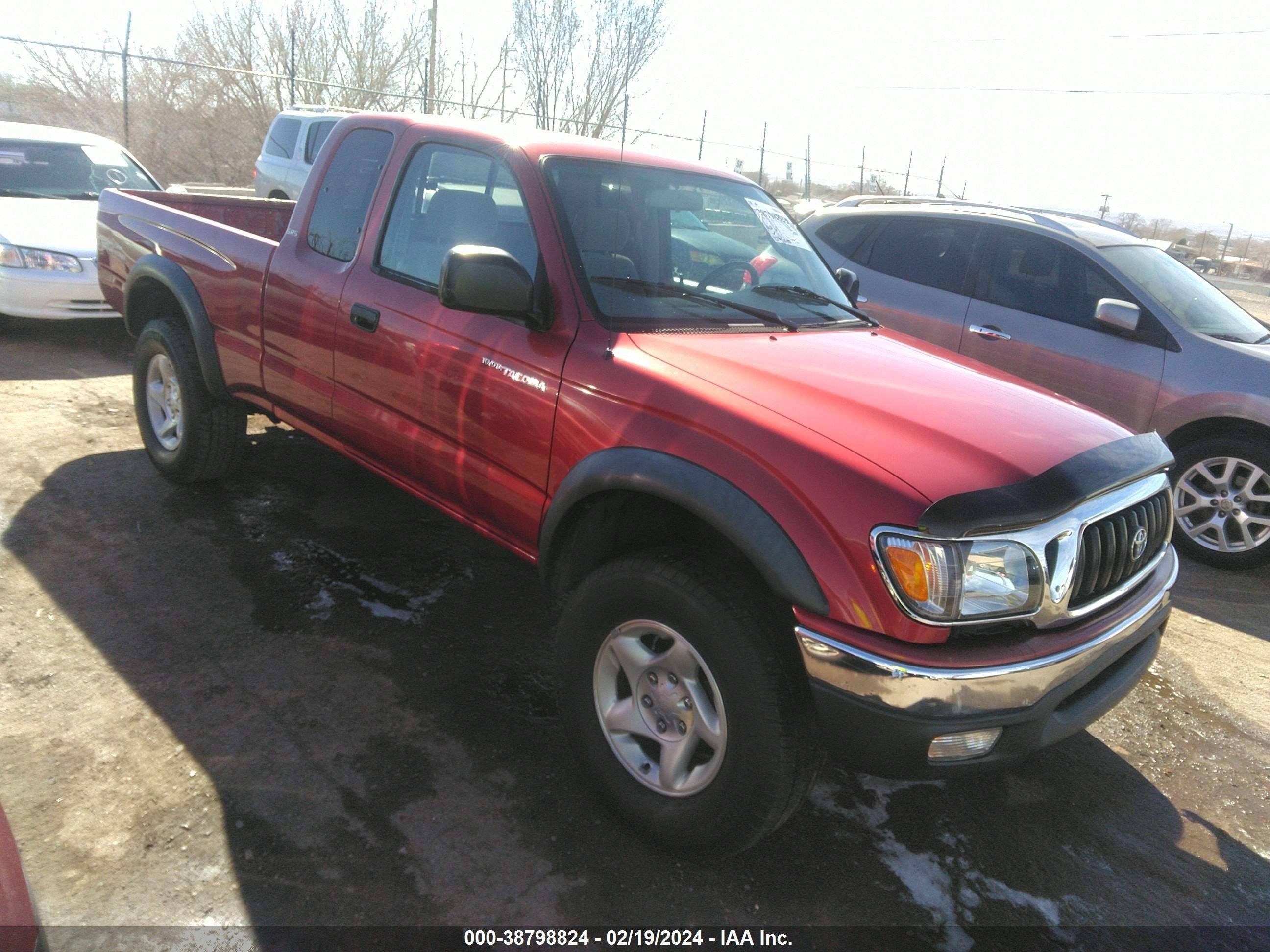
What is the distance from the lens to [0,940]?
1409 millimetres

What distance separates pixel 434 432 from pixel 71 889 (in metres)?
1.64

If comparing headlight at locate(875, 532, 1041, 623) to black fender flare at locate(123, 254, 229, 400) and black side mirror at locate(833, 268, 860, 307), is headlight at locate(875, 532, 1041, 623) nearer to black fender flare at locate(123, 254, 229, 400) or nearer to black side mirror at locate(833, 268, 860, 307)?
black side mirror at locate(833, 268, 860, 307)

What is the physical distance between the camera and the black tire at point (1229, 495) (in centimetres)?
486

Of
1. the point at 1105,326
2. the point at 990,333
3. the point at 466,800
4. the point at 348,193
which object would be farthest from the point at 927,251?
Result: the point at 466,800

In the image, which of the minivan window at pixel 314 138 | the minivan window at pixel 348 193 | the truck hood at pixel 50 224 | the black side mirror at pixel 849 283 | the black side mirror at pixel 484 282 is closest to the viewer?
the black side mirror at pixel 484 282

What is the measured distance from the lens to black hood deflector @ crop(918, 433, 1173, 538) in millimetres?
2053

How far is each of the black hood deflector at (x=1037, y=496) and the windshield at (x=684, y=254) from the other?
1095 mm

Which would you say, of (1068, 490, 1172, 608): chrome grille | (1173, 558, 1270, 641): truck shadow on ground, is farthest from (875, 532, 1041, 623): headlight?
(1173, 558, 1270, 641): truck shadow on ground

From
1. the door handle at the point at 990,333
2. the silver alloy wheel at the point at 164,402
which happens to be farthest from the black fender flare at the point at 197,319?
the door handle at the point at 990,333

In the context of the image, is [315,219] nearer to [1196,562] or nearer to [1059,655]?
[1059,655]

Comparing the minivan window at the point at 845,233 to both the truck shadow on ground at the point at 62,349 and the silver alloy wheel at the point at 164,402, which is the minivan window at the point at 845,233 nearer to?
the silver alloy wheel at the point at 164,402

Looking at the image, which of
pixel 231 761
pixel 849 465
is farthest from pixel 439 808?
pixel 849 465

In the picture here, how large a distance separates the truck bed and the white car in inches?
46.5

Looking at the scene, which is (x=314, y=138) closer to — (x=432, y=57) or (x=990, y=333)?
(x=432, y=57)
